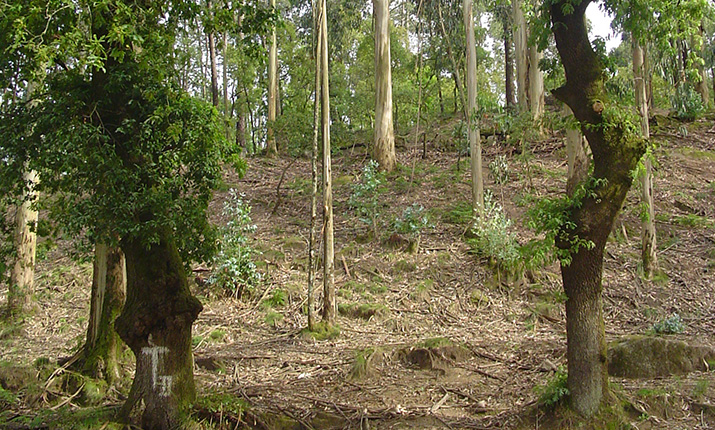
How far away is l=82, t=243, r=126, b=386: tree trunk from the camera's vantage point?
699cm

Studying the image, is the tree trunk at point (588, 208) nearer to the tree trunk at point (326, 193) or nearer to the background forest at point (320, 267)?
the background forest at point (320, 267)

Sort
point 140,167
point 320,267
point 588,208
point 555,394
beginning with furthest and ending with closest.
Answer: point 320,267
point 140,167
point 555,394
point 588,208

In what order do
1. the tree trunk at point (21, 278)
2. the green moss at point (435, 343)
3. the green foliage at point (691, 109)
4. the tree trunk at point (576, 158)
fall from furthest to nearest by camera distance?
the green foliage at point (691, 109) → the tree trunk at point (576, 158) → the tree trunk at point (21, 278) → the green moss at point (435, 343)

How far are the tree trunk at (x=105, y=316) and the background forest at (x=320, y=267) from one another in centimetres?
3

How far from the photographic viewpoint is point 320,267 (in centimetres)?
1184

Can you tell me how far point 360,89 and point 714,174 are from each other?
1430 centimetres

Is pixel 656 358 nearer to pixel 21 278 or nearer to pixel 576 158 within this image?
pixel 576 158

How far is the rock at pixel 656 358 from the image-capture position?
6.71 meters

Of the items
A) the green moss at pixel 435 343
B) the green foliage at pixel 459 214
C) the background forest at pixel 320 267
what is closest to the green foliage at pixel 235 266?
the background forest at pixel 320 267

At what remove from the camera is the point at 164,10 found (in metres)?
6.05

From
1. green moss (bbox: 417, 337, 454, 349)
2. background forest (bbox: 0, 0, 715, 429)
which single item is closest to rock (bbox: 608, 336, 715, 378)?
background forest (bbox: 0, 0, 715, 429)

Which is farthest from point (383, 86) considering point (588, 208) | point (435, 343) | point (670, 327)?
point (588, 208)

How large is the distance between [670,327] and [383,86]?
10.4 metres

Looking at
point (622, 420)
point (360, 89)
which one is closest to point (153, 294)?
point (622, 420)
